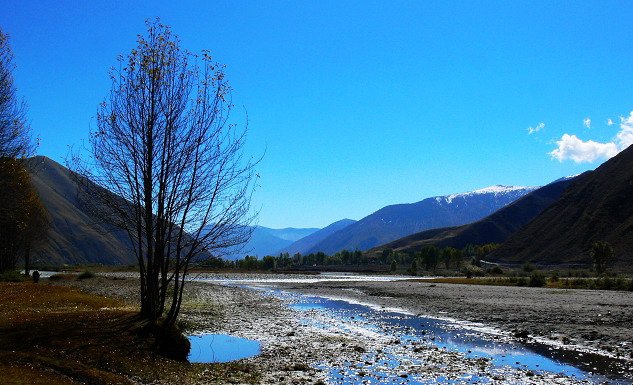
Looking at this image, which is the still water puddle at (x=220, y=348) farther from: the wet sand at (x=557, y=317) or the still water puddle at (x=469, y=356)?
the wet sand at (x=557, y=317)

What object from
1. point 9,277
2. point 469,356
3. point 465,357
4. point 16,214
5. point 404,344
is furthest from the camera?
point 9,277

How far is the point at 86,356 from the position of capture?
1487 centimetres

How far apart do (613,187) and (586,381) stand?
179 m

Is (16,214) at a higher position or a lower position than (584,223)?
lower

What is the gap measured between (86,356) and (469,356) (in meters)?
14.3

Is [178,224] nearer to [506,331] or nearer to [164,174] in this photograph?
[164,174]

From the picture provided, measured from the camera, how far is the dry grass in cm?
1291

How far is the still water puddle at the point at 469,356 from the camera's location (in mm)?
16312

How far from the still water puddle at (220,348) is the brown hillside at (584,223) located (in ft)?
431

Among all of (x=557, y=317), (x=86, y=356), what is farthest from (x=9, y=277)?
(x=557, y=317)

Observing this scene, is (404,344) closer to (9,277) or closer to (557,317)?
(557,317)

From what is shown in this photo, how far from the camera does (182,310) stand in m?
35.2

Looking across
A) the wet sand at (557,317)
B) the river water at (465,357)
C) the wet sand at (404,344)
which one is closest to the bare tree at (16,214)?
the wet sand at (404,344)

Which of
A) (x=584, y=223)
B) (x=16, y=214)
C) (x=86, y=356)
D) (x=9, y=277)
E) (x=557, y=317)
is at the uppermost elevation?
(x=584, y=223)
